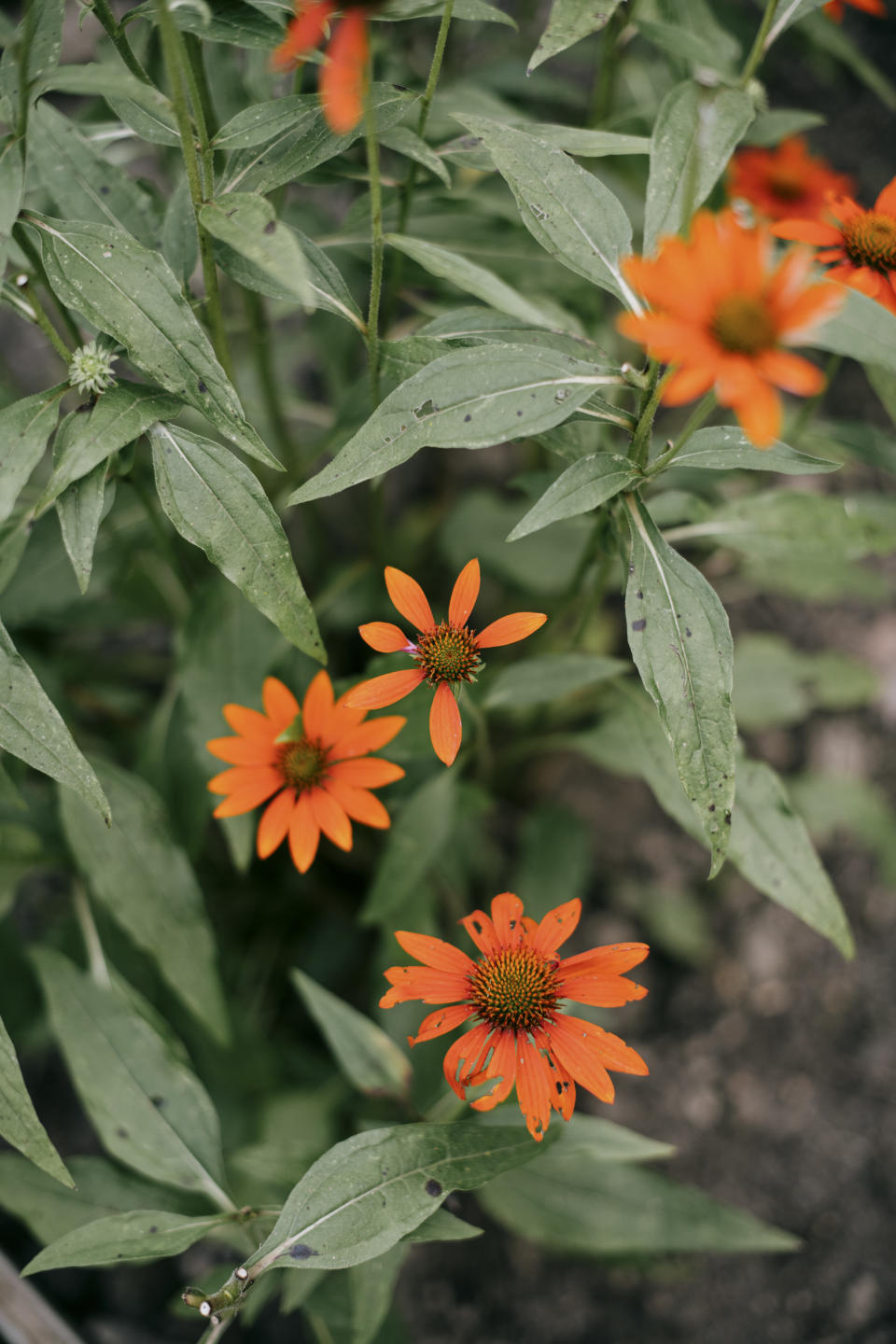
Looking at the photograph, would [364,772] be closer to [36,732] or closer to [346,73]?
[36,732]

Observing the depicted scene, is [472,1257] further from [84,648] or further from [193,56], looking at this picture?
[193,56]

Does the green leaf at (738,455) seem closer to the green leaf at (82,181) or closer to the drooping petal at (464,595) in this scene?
the drooping petal at (464,595)

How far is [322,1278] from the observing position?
1140 mm

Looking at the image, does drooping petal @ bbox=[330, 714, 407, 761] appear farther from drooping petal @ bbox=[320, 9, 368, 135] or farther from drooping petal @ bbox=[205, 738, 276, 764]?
drooping petal @ bbox=[320, 9, 368, 135]

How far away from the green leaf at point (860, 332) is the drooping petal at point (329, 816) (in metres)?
0.68

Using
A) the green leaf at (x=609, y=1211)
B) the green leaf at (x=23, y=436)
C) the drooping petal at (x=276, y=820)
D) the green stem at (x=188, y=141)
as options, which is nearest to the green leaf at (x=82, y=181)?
the green stem at (x=188, y=141)

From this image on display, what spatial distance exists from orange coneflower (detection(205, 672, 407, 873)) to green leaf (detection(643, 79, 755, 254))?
60 cm

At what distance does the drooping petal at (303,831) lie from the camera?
1.08 m

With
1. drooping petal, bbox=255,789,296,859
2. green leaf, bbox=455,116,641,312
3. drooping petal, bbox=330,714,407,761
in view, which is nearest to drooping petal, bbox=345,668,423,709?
drooping petal, bbox=330,714,407,761

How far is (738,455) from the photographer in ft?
3.02

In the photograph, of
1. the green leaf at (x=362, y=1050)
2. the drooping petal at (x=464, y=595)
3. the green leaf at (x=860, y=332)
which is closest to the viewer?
the green leaf at (x=860, y=332)

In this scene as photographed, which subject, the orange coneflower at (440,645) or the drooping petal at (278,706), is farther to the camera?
the drooping petal at (278,706)

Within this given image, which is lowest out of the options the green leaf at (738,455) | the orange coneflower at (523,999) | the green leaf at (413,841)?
the green leaf at (413,841)

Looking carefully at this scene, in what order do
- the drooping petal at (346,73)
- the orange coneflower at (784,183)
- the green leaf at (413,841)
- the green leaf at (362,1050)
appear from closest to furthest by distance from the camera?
the drooping petal at (346,73) < the green leaf at (362,1050) < the green leaf at (413,841) < the orange coneflower at (784,183)
